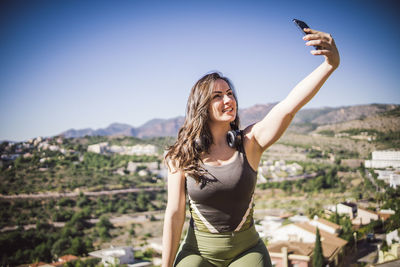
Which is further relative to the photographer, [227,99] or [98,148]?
[98,148]

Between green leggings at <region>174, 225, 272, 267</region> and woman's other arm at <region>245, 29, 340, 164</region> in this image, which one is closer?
woman's other arm at <region>245, 29, 340, 164</region>

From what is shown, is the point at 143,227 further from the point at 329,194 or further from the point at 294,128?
the point at 294,128

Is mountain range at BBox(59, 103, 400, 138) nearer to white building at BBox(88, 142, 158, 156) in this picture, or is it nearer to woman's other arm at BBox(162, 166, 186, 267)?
woman's other arm at BBox(162, 166, 186, 267)

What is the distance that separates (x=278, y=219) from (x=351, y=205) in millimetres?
5789


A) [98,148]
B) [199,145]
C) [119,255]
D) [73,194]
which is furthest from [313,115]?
[199,145]

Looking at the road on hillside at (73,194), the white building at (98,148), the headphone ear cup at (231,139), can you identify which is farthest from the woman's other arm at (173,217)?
the white building at (98,148)

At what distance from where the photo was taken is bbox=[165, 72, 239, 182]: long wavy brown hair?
47.7 inches

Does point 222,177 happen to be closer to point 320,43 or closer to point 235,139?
point 235,139

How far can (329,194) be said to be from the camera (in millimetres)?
34750

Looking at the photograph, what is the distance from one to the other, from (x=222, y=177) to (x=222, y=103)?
336 mm

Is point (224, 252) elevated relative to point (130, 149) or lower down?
elevated

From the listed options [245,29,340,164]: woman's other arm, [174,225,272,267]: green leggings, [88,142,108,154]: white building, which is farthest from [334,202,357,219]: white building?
[88,142,108,154]: white building

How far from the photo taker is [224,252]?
1156 mm

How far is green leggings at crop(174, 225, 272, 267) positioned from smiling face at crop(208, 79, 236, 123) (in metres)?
0.47
